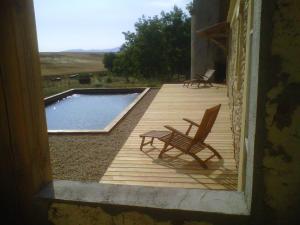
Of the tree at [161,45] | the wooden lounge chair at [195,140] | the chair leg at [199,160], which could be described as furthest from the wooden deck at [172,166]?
the tree at [161,45]

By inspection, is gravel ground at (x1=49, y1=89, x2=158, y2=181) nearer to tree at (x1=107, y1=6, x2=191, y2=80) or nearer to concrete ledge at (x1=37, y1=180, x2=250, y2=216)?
concrete ledge at (x1=37, y1=180, x2=250, y2=216)

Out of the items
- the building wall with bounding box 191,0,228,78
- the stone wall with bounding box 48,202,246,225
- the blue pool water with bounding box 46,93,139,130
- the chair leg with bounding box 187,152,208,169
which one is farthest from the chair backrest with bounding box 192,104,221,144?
the building wall with bounding box 191,0,228,78

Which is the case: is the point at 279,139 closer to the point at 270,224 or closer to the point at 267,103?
the point at 267,103

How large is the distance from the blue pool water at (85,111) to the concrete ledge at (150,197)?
293 inches

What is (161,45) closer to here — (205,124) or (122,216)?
(205,124)

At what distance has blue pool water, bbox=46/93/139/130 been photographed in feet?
32.2

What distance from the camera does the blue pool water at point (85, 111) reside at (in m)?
9.82

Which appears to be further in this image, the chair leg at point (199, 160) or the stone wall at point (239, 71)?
the chair leg at point (199, 160)

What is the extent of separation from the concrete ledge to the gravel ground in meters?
2.47

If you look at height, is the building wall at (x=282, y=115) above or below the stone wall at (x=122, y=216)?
above

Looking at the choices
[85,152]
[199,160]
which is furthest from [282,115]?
[85,152]

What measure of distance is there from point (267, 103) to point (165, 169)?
10.2ft

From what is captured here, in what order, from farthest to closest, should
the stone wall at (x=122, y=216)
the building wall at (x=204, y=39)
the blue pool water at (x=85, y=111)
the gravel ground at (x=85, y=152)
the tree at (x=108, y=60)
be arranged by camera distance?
the tree at (x=108, y=60), the building wall at (x=204, y=39), the blue pool water at (x=85, y=111), the gravel ground at (x=85, y=152), the stone wall at (x=122, y=216)

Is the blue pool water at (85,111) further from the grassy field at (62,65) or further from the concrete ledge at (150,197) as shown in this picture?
the grassy field at (62,65)
